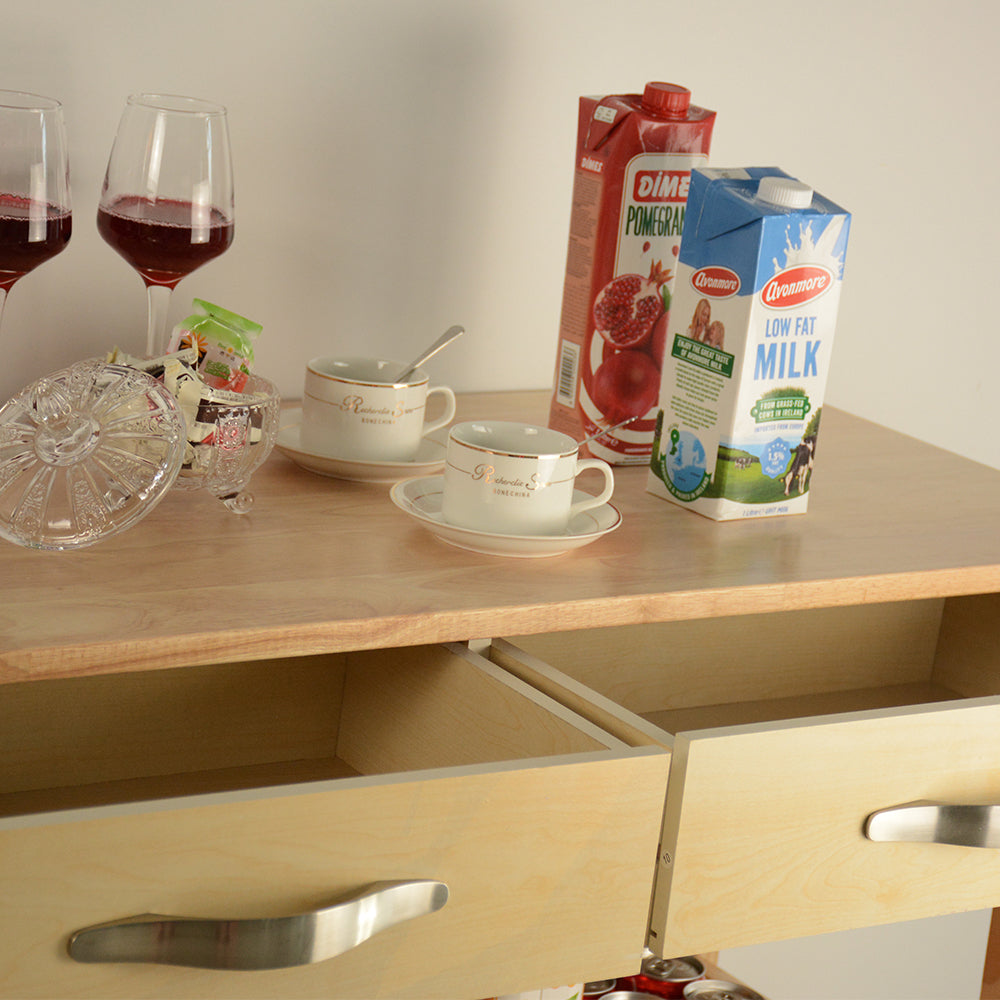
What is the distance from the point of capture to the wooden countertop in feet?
2.30

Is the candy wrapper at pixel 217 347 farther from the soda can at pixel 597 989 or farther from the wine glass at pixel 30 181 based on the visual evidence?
the soda can at pixel 597 989

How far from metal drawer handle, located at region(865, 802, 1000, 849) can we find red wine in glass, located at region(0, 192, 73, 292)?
640 millimetres

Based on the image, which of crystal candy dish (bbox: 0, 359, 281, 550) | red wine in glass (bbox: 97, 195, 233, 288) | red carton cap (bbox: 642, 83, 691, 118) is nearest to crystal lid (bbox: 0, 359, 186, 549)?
crystal candy dish (bbox: 0, 359, 281, 550)

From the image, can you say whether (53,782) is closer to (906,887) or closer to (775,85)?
(906,887)

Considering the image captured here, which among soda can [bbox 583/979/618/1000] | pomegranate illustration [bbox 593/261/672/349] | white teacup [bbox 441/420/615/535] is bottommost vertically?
soda can [bbox 583/979/618/1000]

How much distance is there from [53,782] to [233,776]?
0.43ft

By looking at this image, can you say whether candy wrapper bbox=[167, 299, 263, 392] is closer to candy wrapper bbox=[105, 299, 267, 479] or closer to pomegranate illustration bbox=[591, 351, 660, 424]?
candy wrapper bbox=[105, 299, 267, 479]

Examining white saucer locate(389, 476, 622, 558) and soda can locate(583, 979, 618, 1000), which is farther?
soda can locate(583, 979, 618, 1000)

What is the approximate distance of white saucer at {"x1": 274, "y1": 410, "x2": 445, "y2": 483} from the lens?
38.6 inches

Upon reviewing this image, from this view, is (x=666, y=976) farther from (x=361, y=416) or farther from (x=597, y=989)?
(x=361, y=416)

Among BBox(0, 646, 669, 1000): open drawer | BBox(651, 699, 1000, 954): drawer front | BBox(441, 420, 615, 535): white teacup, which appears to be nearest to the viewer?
BBox(0, 646, 669, 1000): open drawer

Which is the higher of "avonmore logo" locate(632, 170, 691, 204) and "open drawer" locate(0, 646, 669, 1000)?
"avonmore logo" locate(632, 170, 691, 204)

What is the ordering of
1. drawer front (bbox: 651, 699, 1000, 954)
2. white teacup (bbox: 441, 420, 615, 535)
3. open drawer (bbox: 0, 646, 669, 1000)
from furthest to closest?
white teacup (bbox: 441, 420, 615, 535)
drawer front (bbox: 651, 699, 1000, 954)
open drawer (bbox: 0, 646, 669, 1000)

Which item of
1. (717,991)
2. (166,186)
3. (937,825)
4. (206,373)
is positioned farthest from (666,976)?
(166,186)
